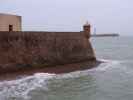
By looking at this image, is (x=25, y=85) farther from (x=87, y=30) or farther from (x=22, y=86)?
(x=87, y=30)

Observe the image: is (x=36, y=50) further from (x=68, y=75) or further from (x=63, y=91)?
(x=63, y=91)

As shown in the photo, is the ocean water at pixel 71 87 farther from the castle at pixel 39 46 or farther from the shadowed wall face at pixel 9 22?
the shadowed wall face at pixel 9 22

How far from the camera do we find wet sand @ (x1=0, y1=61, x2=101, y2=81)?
1311cm

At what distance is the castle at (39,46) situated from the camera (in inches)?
553

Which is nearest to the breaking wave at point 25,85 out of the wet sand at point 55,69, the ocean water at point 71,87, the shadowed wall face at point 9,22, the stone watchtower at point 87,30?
the ocean water at point 71,87

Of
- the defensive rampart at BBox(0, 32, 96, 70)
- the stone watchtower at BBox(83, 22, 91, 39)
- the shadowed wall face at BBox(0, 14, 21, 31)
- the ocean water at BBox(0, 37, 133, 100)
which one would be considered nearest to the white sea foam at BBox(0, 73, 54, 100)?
the ocean water at BBox(0, 37, 133, 100)

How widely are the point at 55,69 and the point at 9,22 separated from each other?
450 centimetres

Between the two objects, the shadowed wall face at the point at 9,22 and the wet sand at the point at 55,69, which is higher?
the shadowed wall face at the point at 9,22

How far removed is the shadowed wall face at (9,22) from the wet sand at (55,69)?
3772 millimetres

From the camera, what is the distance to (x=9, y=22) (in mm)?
16984

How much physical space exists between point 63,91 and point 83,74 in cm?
434

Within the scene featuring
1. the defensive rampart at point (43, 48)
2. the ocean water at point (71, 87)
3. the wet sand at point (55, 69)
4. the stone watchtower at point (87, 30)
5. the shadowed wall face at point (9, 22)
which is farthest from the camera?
the stone watchtower at point (87, 30)

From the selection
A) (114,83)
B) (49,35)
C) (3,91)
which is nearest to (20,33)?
(49,35)

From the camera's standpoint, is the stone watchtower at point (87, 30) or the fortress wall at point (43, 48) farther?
the stone watchtower at point (87, 30)
